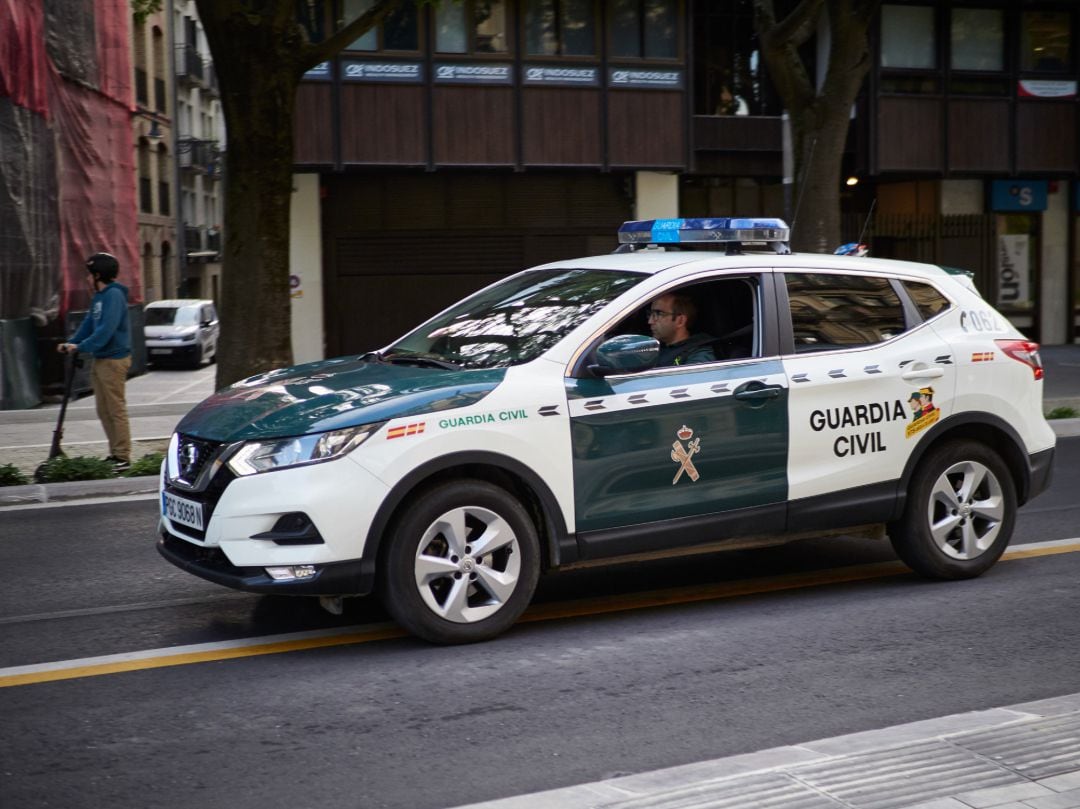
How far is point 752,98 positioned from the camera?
2745 centimetres

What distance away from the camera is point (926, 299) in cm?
715

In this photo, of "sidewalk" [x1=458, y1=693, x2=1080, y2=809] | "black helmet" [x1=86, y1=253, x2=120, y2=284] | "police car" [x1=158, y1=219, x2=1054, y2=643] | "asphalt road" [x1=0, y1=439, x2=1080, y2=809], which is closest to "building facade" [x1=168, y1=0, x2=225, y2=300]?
"black helmet" [x1=86, y1=253, x2=120, y2=284]

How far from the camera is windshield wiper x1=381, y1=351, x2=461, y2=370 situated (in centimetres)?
637

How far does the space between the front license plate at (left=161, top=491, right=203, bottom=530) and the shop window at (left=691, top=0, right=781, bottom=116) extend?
22180 mm

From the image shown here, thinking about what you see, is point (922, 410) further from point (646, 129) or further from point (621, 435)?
point (646, 129)

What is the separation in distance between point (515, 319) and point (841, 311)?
1639 millimetres

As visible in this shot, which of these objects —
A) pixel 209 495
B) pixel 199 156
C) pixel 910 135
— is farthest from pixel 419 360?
pixel 199 156

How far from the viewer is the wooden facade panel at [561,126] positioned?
2448cm

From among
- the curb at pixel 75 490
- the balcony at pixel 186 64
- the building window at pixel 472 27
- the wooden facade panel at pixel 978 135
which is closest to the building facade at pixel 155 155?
the balcony at pixel 186 64

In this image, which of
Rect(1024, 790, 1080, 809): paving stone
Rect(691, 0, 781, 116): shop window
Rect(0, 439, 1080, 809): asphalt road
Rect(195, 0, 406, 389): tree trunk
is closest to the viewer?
Rect(1024, 790, 1080, 809): paving stone

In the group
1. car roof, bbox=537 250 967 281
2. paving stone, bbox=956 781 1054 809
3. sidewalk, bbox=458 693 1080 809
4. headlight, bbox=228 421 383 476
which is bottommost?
sidewalk, bbox=458 693 1080 809

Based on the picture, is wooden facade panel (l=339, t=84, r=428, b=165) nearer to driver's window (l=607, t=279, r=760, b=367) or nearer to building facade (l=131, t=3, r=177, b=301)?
driver's window (l=607, t=279, r=760, b=367)

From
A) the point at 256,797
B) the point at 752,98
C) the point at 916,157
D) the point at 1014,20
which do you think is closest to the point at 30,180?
the point at 752,98

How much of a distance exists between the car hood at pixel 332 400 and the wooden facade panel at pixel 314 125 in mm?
17587
